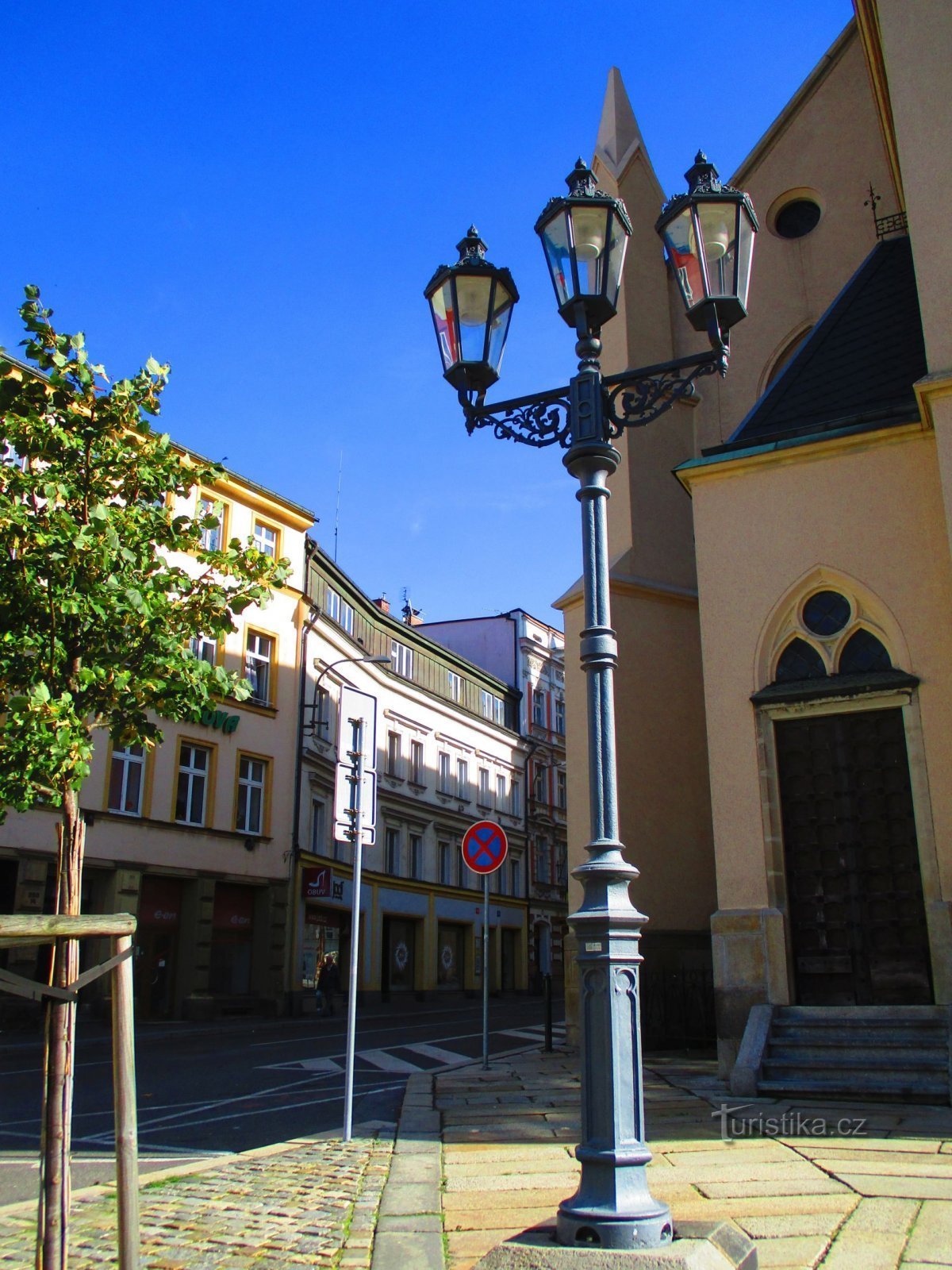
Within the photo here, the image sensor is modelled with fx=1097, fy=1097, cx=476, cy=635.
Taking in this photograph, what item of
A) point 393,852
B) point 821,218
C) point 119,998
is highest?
point 821,218

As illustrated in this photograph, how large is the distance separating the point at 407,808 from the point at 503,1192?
32.9 meters

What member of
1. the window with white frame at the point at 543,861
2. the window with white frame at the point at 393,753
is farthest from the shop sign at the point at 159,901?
the window with white frame at the point at 543,861

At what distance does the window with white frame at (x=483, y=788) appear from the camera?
44812 millimetres

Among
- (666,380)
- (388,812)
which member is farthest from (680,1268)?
(388,812)

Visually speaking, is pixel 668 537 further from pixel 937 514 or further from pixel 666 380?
pixel 666 380

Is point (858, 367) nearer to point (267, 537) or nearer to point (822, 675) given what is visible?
point (822, 675)

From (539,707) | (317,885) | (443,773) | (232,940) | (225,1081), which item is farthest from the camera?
(539,707)

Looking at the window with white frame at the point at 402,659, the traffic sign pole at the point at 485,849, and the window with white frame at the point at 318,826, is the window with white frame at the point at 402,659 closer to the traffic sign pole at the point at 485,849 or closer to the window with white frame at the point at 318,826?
the window with white frame at the point at 318,826

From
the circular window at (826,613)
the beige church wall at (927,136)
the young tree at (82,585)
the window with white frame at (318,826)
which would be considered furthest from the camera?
A: the window with white frame at (318,826)

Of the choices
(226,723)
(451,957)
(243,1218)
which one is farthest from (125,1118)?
(451,957)

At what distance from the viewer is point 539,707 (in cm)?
5209

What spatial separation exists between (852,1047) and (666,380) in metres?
7.07

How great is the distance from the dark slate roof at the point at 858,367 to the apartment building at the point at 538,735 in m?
35.5

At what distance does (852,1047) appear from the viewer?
10.2 m
